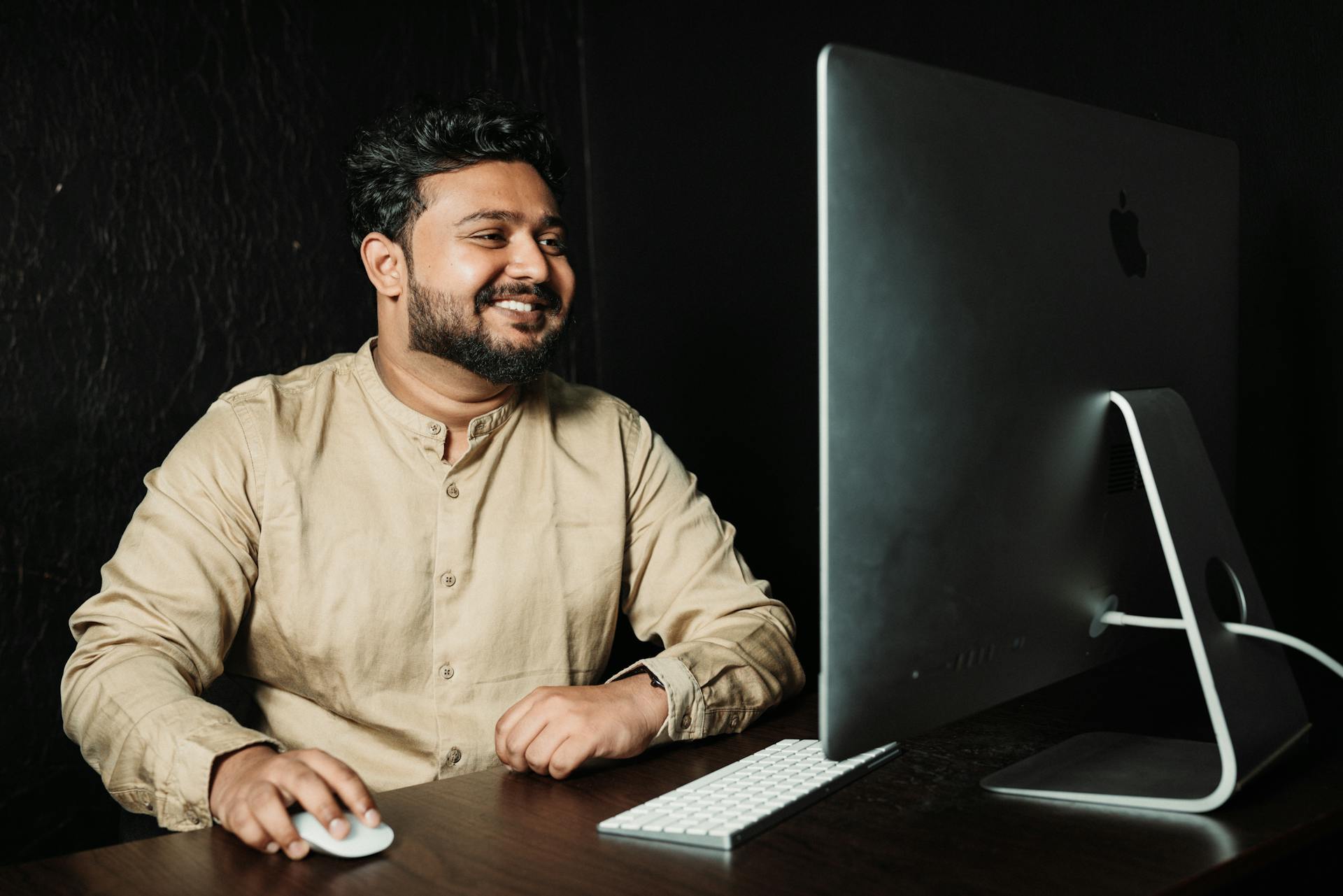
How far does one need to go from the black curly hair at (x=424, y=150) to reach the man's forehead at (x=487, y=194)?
0.01m

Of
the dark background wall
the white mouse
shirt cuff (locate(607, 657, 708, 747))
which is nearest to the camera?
the white mouse

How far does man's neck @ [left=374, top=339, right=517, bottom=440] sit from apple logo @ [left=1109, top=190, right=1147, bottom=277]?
86 centimetres

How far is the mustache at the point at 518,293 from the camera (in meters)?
1.56

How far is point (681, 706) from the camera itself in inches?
47.5

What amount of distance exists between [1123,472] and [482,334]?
2.78 ft

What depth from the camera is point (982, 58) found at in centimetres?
178

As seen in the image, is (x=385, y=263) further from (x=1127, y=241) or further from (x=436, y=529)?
(x=1127, y=241)

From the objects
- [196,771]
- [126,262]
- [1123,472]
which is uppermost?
[126,262]

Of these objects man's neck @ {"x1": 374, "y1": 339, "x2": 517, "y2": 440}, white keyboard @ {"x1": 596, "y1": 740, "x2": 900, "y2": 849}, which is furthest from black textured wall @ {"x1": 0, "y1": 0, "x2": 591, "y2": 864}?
white keyboard @ {"x1": 596, "y1": 740, "x2": 900, "y2": 849}

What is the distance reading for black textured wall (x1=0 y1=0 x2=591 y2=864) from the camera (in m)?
1.86

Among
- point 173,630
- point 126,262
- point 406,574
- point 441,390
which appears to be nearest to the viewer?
point 173,630

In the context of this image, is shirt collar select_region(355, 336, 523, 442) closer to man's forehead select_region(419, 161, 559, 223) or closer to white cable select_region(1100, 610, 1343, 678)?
man's forehead select_region(419, 161, 559, 223)

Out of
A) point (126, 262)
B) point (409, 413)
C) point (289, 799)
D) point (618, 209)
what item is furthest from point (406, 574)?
point (618, 209)

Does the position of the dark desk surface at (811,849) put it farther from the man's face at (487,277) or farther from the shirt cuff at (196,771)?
the man's face at (487,277)
